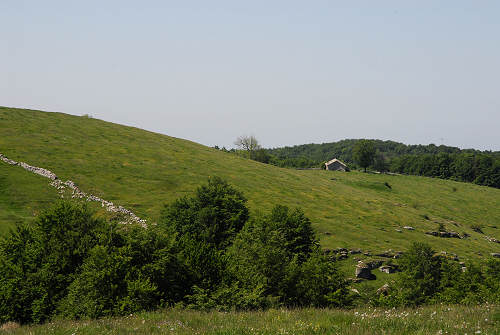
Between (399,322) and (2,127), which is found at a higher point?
(2,127)

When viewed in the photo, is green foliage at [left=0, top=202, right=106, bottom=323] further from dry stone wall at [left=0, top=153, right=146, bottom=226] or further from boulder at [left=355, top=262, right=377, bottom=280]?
boulder at [left=355, top=262, right=377, bottom=280]

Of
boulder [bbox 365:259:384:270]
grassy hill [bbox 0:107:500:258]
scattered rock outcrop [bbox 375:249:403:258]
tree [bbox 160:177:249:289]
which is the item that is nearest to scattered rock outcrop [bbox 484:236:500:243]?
grassy hill [bbox 0:107:500:258]

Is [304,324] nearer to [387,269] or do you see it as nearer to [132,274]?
[132,274]

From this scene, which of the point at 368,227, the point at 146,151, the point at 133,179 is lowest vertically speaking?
the point at 368,227

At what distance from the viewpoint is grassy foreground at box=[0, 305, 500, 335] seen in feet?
38.6

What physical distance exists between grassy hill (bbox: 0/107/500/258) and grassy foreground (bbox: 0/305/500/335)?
36080 mm

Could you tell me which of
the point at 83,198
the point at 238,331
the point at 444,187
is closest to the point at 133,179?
the point at 83,198

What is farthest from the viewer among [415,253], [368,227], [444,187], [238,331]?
[444,187]

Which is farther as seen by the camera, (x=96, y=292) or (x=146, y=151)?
(x=146, y=151)

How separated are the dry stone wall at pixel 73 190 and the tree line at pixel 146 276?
25.8m

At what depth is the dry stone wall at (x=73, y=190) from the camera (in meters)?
55.5

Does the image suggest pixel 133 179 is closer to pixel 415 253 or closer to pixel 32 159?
pixel 32 159

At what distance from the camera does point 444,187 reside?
12800cm

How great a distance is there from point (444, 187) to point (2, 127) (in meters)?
121
